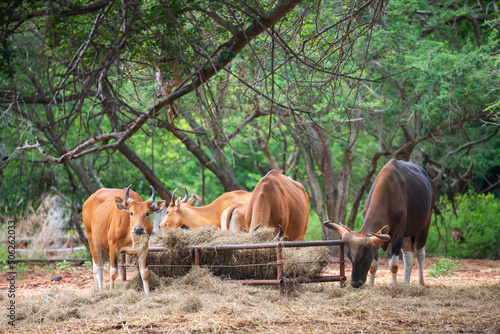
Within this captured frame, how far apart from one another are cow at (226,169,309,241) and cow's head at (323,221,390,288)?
48.6 inches

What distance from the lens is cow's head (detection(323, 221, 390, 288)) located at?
7363mm

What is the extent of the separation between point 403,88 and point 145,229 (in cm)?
819

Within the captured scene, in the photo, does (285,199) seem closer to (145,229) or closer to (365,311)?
(145,229)

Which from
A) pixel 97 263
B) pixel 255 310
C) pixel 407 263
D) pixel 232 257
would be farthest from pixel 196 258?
pixel 407 263

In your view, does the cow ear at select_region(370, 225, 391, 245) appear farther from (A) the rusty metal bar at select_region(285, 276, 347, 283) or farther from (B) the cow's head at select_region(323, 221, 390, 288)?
(A) the rusty metal bar at select_region(285, 276, 347, 283)

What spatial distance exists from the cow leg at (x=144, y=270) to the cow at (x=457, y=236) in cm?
1133

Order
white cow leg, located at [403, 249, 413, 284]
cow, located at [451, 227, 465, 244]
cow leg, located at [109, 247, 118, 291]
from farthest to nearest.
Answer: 1. cow, located at [451, 227, 465, 244]
2. white cow leg, located at [403, 249, 413, 284]
3. cow leg, located at [109, 247, 118, 291]

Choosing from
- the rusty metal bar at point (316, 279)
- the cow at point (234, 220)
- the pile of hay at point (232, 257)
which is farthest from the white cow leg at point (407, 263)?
the cow at point (234, 220)

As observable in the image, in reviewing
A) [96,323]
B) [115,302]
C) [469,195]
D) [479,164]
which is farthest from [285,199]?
[469,195]

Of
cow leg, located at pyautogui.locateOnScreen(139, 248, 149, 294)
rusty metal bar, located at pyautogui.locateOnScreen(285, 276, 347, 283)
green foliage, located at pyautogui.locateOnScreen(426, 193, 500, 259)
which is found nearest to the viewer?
rusty metal bar, located at pyautogui.locateOnScreen(285, 276, 347, 283)

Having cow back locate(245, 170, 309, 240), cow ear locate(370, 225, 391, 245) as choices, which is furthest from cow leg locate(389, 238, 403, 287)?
cow back locate(245, 170, 309, 240)

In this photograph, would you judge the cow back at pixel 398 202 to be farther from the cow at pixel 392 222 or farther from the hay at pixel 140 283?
the hay at pixel 140 283

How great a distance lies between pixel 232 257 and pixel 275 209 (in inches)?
76.2

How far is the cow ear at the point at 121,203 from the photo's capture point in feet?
26.2
